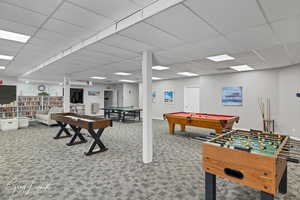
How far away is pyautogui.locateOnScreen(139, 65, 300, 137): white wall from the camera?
5176 mm

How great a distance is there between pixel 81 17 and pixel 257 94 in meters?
6.78

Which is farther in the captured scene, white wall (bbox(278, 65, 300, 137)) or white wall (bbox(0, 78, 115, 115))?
white wall (bbox(0, 78, 115, 115))

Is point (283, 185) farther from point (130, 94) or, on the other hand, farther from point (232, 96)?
point (130, 94)

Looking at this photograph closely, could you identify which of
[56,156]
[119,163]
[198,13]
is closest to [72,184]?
[119,163]

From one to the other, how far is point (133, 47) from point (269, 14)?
2.33 meters

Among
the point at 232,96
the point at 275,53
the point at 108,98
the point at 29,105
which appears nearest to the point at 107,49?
the point at 275,53

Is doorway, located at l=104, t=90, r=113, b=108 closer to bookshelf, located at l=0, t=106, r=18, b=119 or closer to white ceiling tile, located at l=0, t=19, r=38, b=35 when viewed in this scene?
bookshelf, located at l=0, t=106, r=18, b=119

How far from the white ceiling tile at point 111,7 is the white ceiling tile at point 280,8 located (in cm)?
157

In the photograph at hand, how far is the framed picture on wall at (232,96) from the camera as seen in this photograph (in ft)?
22.0

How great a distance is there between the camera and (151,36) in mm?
2736

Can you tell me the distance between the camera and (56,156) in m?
3.61

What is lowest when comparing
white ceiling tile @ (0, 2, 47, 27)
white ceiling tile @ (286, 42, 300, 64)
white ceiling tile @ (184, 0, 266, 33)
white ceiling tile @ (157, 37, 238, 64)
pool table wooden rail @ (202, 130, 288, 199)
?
pool table wooden rail @ (202, 130, 288, 199)

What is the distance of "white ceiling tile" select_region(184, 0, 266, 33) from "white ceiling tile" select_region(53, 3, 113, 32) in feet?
4.45

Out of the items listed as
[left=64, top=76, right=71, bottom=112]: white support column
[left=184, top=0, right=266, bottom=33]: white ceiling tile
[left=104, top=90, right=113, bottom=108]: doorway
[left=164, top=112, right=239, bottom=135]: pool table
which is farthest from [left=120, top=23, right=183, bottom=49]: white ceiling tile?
[left=104, top=90, right=113, bottom=108]: doorway
